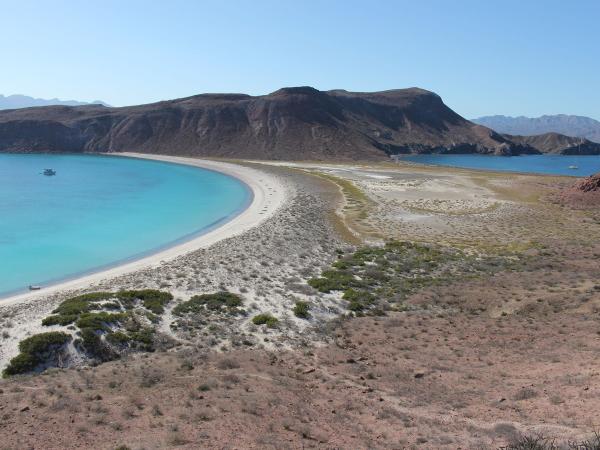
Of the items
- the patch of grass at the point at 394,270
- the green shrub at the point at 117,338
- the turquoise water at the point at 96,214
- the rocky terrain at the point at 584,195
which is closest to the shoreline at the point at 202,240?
the turquoise water at the point at 96,214

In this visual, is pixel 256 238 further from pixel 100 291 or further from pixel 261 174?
pixel 261 174

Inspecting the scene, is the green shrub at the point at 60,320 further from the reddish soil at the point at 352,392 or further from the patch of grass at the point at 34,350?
the reddish soil at the point at 352,392

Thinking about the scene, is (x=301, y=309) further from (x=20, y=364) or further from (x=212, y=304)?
(x=20, y=364)

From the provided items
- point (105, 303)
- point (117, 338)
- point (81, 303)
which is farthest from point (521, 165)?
point (117, 338)

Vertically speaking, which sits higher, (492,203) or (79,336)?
(492,203)

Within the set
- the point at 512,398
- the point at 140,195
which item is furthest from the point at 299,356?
the point at 140,195

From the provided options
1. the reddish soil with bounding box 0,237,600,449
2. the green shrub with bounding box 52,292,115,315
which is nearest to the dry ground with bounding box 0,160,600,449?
the reddish soil with bounding box 0,237,600,449
